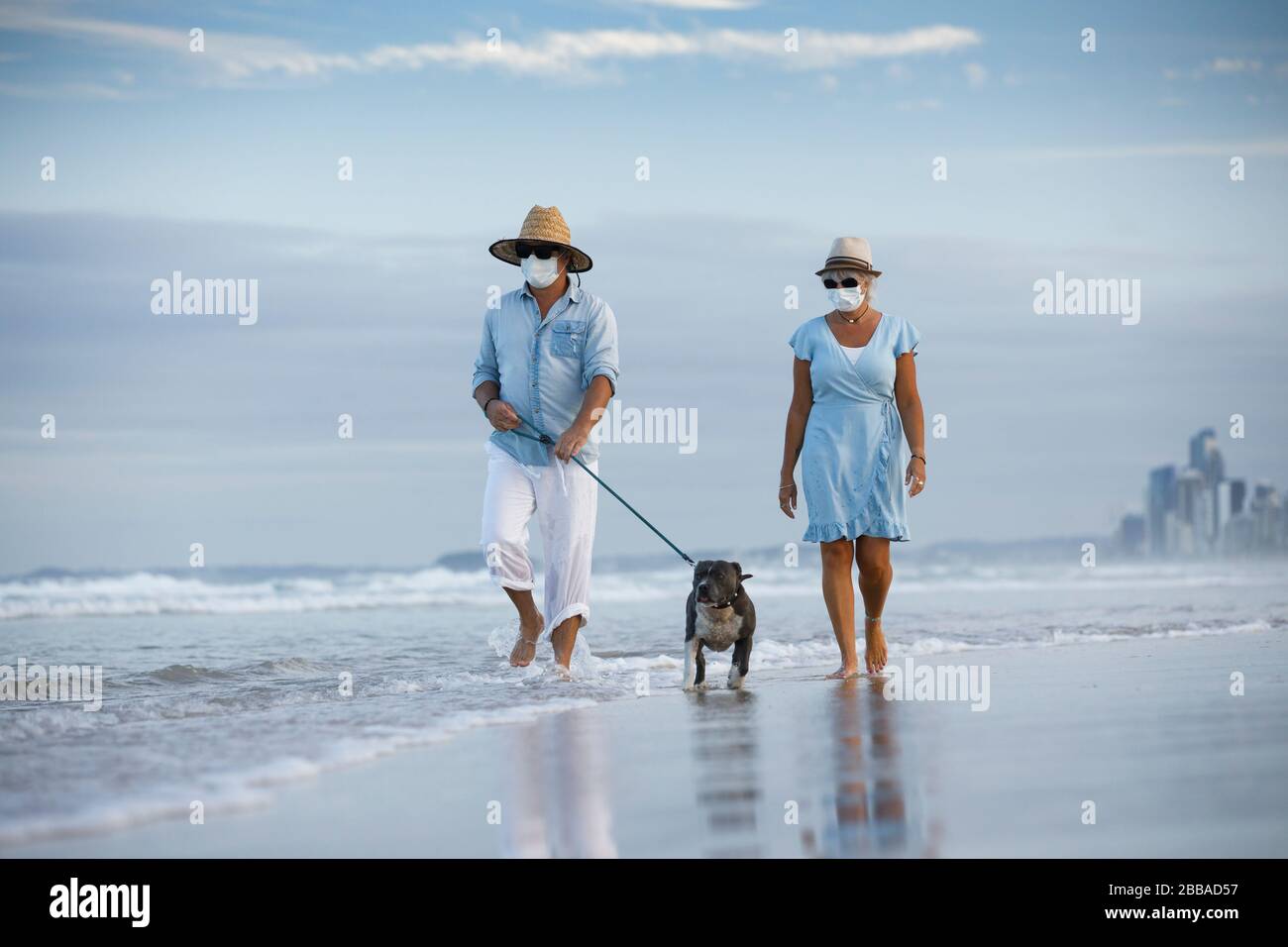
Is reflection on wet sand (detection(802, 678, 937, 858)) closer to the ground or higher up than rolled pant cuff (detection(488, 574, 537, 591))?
closer to the ground

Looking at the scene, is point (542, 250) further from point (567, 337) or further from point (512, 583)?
point (512, 583)

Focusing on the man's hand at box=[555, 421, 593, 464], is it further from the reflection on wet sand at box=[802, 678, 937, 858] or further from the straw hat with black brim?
the reflection on wet sand at box=[802, 678, 937, 858]

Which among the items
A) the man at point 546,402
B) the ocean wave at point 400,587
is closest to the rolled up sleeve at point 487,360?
the man at point 546,402

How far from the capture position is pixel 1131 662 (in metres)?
6.96

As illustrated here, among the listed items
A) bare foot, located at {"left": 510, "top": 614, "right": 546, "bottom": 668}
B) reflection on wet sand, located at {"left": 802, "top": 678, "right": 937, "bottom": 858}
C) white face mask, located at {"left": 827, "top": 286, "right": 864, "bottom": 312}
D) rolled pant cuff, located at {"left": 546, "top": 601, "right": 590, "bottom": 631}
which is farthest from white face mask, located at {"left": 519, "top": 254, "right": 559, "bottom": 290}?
reflection on wet sand, located at {"left": 802, "top": 678, "right": 937, "bottom": 858}

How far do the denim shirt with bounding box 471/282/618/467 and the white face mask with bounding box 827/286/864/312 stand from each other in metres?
1.09

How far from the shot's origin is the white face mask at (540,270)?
6.43 m

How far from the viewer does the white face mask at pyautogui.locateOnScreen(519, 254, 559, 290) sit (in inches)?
253

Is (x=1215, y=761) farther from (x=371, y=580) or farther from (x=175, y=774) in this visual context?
(x=371, y=580)

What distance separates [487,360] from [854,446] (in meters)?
1.88

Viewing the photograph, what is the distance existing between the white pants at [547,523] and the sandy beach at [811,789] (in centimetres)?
126

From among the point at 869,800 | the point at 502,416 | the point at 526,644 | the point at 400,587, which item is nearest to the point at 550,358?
the point at 502,416

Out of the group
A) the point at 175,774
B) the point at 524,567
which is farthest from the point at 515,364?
the point at 175,774
